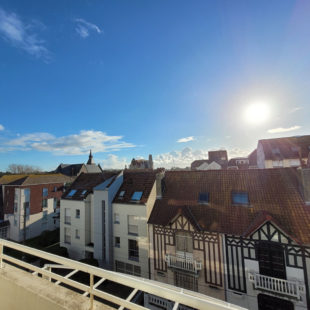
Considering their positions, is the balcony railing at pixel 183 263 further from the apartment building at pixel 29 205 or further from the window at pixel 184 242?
the apartment building at pixel 29 205

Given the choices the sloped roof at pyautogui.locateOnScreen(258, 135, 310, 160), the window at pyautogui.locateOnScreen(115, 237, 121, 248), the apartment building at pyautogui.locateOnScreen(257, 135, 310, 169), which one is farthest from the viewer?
the sloped roof at pyautogui.locateOnScreen(258, 135, 310, 160)

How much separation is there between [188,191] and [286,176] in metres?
5.90

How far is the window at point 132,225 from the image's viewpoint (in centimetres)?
1216

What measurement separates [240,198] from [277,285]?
4.21 metres

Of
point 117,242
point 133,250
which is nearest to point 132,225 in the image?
point 133,250

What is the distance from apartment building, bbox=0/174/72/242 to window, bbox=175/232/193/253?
20906mm

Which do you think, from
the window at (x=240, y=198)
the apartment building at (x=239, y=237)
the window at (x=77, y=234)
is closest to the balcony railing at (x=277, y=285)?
the apartment building at (x=239, y=237)

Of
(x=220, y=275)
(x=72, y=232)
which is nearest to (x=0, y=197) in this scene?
(x=72, y=232)

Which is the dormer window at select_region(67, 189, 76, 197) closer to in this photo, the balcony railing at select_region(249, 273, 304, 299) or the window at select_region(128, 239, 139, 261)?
the window at select_region(128, 239, 139, 261)

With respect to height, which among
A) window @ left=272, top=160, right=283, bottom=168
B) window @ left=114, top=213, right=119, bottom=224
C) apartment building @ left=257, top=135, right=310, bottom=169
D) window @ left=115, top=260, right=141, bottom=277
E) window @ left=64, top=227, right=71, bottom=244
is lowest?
window @ left=115, top=260, right=141, bottom=277

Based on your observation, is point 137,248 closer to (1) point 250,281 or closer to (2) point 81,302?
(1) point 250,281

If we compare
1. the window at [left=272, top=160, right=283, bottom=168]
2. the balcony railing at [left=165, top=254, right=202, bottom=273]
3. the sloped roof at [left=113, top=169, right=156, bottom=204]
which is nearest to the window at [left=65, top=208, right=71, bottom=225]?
the sloped roof at [left=113, top=169, right=156, bottom=204]

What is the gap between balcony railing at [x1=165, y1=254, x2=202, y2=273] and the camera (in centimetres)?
941

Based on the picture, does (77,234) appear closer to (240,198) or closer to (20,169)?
(240,198)
